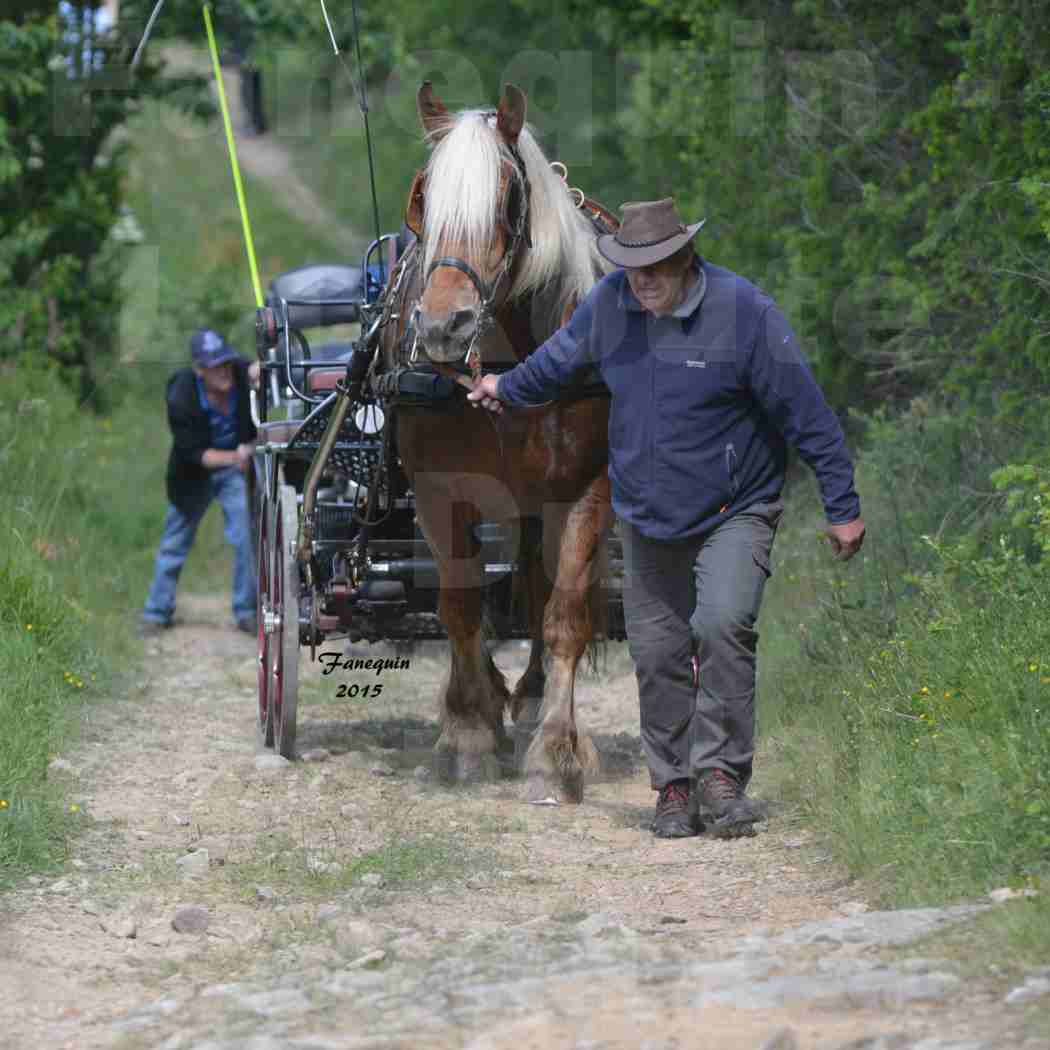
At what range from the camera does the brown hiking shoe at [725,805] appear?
6137 millimetres

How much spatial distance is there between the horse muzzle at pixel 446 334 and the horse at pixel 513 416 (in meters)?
0.16

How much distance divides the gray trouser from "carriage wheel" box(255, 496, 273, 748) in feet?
6.80

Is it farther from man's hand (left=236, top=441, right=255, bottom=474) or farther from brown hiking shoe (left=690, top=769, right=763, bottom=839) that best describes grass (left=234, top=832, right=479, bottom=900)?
man's hand (left=236, top=441, right=255, bottom=474)

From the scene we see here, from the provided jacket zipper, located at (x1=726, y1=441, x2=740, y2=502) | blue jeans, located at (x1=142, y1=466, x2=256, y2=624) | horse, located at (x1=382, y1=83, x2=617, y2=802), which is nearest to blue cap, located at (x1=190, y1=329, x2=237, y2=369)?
blue jeans, located at (x1=142, y1=466, x2=256, y2=624)

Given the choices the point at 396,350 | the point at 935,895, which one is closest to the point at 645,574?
the point at 396,350

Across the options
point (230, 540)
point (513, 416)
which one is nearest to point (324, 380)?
point (513, 416)

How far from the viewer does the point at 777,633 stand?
29.3 feet

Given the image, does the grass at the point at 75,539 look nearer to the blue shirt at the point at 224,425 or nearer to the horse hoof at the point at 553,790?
the blue shirt at the point at 224,425

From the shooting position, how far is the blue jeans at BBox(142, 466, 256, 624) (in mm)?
11773

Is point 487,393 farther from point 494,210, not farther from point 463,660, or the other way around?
point 463,660

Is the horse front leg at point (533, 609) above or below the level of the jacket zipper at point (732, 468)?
below

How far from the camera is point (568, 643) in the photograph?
6914mm

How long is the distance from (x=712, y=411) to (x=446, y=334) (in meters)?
0.87

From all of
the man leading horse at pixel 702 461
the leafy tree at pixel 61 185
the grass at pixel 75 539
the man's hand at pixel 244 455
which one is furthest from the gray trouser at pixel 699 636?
the leafy tree at pixel 61 185
